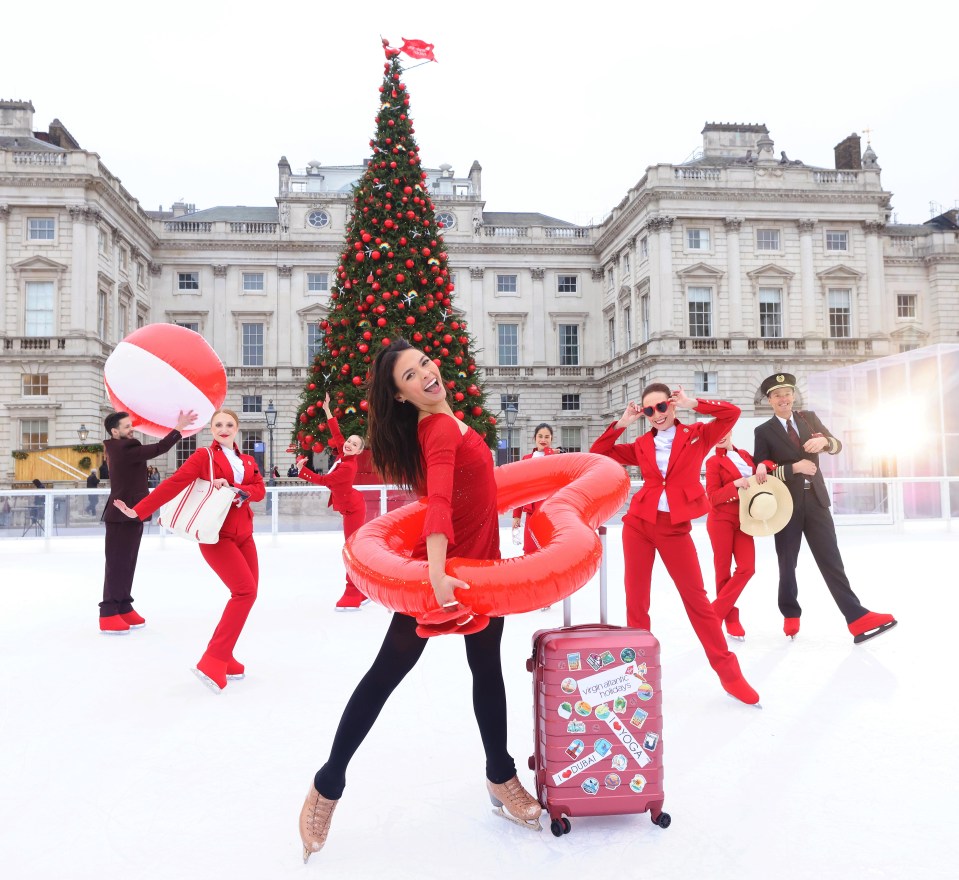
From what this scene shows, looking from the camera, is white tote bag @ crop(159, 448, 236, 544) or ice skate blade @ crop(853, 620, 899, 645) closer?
white tote bag @ crop(159, 448, 236, 544)

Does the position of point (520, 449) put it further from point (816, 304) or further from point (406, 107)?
point (406, 107)

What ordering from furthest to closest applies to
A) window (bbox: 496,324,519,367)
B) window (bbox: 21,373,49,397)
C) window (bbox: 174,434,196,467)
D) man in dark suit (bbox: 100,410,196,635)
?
window (bbox: 496,324,519,367), window (bbox: 174,434,196,467), window (bbox: 21,373,49,397), man in dark suit (bbox: 100,410,196,635)

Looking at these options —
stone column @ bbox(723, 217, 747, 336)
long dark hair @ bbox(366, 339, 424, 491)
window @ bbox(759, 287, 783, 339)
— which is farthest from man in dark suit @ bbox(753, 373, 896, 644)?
window @ bbox(759, 287, 783, 339)

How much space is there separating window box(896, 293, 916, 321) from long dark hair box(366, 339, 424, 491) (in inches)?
1629

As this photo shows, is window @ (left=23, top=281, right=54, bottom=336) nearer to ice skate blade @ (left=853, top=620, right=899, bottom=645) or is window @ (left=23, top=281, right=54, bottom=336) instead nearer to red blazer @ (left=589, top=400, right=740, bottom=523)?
red blazer @ (left=589, top=400, right=740, bottom=523)

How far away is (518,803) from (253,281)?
40889 millimetres

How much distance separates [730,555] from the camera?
532cm

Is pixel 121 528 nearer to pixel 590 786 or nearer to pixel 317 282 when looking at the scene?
pixel 590 786

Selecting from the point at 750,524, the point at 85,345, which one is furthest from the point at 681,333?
the point at 750,524

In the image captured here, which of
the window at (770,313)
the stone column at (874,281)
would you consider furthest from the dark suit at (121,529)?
the stone column at (874,281)

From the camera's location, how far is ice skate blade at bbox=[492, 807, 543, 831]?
2574mm

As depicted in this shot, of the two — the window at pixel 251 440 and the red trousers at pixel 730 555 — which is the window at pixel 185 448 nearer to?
the window at pixel 251 440

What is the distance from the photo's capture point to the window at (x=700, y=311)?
113 feet

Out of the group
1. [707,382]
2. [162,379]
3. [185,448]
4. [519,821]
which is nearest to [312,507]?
[162,379]
